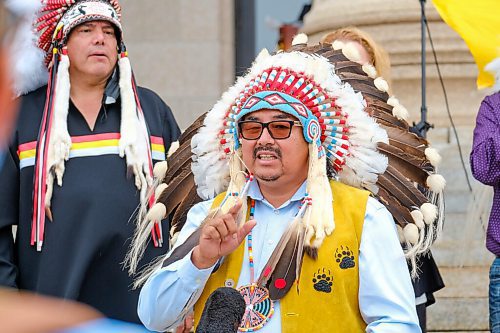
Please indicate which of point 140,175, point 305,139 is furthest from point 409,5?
point 305,139

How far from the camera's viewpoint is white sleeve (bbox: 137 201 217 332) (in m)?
3.03

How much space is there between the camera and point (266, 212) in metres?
3.23

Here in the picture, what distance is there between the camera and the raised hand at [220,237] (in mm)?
2854

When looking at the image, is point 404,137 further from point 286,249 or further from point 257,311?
point 257,311

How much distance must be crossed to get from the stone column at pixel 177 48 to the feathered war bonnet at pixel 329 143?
5.05 m

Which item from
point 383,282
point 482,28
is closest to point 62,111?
point 383,282

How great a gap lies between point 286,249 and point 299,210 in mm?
144

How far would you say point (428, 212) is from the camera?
3.39 metres

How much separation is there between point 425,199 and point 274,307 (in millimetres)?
755

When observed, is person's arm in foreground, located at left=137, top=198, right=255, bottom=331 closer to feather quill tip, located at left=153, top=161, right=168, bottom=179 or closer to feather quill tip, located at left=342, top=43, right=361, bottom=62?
feather quill tip, located at left=153, top=161, right=168, bottom=179

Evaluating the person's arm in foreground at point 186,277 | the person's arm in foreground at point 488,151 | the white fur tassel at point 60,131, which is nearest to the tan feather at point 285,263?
the person's arm in foreground at point 186,277

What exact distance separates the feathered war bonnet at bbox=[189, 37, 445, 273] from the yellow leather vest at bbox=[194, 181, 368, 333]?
5 cm

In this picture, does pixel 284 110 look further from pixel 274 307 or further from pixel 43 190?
pixel 43 190

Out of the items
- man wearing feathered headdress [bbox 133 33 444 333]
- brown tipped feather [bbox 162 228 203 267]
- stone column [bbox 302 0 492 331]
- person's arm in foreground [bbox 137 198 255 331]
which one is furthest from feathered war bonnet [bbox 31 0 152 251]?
stone column [bbox 302 0 492 331]
